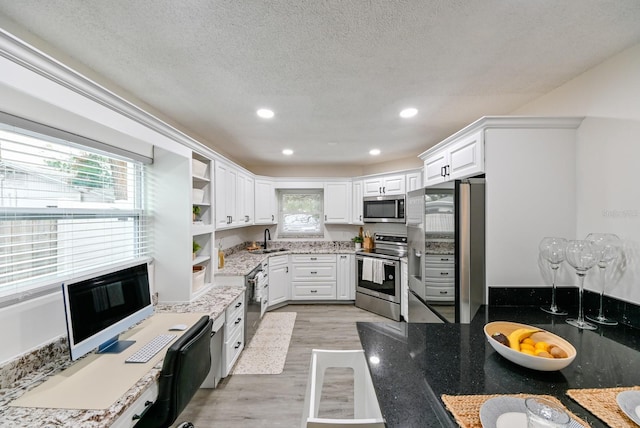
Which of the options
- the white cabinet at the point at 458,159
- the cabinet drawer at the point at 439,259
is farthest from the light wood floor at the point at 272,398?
the white cabinet at the point at 458,159

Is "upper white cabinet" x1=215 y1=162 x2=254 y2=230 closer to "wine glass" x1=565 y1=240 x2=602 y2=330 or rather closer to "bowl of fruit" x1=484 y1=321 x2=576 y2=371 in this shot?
"bowl of fruit" x1=484 y1=321 x2=576 y2=371

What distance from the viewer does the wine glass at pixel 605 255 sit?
1.49 metres

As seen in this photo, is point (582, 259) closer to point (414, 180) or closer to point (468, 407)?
point (468, 407)

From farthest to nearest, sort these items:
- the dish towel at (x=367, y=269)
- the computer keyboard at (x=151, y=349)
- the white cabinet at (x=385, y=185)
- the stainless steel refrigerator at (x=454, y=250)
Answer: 1. the white cabinet at (x=385, y=185)
2. the dish towel at (x=367, y=269)
3. the stainless steel refrigerator at (x=454, y=250)
4. the computer keyboard at (x=151, y=349)

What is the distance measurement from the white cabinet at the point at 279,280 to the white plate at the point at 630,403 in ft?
12.0

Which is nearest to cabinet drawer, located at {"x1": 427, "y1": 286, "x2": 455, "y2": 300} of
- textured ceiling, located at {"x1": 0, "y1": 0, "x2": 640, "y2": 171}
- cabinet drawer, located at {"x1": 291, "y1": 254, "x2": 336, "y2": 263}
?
textured ceiling, located at {"x1": 0, "y1": 0, "x2": 640, "y2": 171}

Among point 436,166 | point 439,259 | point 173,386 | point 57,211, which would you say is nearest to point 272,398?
point 173,386

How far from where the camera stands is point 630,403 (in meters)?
0.80

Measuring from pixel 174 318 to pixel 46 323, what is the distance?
689 mm

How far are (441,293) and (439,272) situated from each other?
16 cm

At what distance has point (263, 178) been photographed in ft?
14.9

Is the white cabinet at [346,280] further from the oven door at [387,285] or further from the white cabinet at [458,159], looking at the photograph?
the white cabinet at [458,159]

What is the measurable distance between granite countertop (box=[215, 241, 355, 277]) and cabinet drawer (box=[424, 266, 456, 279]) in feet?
6.07

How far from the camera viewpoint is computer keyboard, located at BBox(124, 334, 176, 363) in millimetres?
1363
